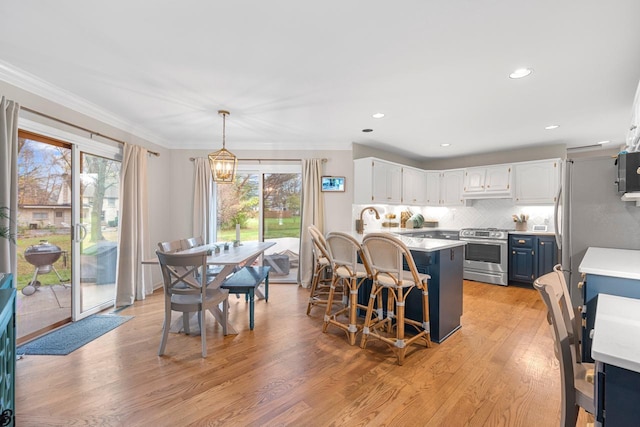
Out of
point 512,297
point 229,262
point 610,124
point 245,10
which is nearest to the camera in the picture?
point 245,10

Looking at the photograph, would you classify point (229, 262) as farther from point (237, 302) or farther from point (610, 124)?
point (610, 124)

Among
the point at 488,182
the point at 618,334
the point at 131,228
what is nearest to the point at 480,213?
the point at 488,182

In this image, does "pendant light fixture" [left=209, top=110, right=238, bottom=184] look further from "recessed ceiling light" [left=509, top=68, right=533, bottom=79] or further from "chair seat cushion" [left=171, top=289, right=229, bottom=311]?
"recessed ceiling light" [left=509, top=68, right=533, bottom=79]

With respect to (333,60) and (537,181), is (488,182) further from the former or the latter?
(333,60)

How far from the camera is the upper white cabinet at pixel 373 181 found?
4871 millimetres

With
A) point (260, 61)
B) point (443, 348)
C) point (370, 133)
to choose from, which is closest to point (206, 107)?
point (260, 61)

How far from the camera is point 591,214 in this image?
2689 millimetres

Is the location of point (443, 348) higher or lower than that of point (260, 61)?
lower

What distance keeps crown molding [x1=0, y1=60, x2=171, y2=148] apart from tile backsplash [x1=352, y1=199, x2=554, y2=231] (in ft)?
12.1

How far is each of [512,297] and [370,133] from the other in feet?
10.8

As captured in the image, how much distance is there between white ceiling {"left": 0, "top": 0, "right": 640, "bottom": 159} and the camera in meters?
1.75

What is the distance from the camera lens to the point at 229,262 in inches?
106

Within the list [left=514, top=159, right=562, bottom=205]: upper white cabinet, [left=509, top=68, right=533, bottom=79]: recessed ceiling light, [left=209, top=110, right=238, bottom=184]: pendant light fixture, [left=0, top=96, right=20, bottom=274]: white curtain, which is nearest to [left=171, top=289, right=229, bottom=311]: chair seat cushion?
[left=0, top=96, right=20, bottom=274]: white curtain

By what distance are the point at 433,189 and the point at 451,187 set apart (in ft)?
1.19
